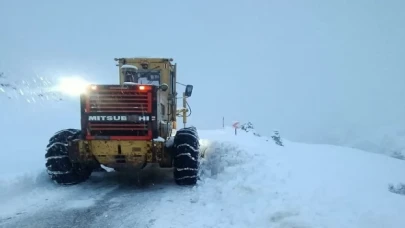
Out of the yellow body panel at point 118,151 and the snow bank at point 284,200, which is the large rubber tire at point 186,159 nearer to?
the snow bank at point 284,200

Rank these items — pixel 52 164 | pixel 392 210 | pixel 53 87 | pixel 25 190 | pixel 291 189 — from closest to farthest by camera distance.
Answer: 1. pixel 392 210
2. pixel 291 189
3. pixel 25 190
4. pixel 52 164
5. pixel 53 87

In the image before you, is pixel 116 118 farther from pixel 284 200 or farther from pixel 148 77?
pixel 284 200

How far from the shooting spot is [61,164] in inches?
290

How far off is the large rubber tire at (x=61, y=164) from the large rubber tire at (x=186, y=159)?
2.08m

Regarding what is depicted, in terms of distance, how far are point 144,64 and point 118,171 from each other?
Answer: 282 centimetres

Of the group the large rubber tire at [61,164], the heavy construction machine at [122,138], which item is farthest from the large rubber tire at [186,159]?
the large rubber tire at [61,164]

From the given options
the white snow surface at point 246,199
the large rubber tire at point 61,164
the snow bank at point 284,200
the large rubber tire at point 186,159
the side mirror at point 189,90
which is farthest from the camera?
the side mirror at point 189,90

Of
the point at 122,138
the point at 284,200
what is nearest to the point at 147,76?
the point at 122,138

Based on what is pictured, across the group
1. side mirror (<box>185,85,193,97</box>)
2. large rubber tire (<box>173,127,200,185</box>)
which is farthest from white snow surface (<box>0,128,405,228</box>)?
side mirror (<box>185,85,193,97</box>)

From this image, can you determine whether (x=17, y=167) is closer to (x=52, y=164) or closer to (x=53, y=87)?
(x=52, y=164)

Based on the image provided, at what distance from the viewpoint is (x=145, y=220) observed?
5.20m

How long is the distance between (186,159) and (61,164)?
8.51 ft

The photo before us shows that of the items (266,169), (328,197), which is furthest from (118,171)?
(328,197)

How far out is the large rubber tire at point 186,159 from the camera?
23.7ft
